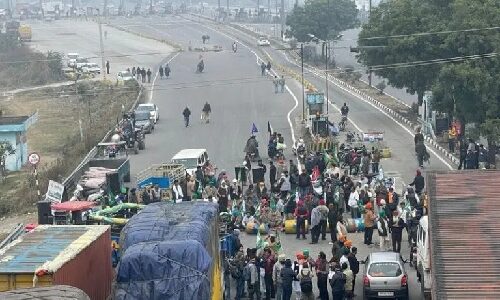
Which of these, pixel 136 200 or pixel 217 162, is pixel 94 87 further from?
pixel 136 200

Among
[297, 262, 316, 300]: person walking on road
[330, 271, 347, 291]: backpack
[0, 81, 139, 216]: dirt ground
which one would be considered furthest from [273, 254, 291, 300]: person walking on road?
[0, 81, 139, 216]: dirt ground

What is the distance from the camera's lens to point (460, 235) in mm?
17625

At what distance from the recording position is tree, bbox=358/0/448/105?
47.7 meters

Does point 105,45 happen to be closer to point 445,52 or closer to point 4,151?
point 445,52

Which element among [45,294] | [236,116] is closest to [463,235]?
[45,294]

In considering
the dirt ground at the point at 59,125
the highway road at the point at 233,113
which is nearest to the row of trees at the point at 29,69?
the dirt ground at the point at 59,125

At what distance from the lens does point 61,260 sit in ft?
57.2

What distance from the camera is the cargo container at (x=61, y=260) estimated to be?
16875mm

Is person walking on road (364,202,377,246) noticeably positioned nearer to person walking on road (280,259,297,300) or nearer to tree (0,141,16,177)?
person walking on road (280,259,297,300)

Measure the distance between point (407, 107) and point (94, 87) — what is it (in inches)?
910

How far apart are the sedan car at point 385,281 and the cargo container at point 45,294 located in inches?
294

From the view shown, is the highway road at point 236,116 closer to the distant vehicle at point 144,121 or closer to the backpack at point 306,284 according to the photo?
the distant vehicle at point 144,121

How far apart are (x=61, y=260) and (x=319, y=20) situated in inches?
2844

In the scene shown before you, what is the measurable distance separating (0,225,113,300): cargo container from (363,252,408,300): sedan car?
16.3 feet
